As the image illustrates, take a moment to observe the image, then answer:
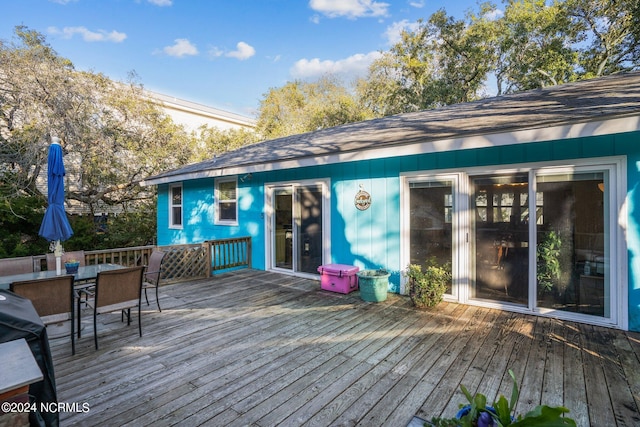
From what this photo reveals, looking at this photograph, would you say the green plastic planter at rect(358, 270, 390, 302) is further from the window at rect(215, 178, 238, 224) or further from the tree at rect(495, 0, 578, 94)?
A: the tree at rect(495, 0, 578, 94)

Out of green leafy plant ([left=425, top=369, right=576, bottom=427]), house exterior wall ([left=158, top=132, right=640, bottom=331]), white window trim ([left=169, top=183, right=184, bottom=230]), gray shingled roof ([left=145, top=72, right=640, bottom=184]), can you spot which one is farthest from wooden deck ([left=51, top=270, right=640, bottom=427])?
white window trim ([left=169, top=183, right=184, bottom=230])

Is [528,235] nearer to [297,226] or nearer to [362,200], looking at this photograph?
[362,200]

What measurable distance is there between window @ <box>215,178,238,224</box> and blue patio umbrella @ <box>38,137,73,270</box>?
3941 millimetres

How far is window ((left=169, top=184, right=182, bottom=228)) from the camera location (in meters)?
9.45

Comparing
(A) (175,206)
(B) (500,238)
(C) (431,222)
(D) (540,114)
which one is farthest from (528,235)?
(A) (175,206)

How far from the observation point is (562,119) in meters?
3.39

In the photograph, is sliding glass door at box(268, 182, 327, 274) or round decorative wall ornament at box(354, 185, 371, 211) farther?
sliding glass door at box(268, 182, 327, 274)

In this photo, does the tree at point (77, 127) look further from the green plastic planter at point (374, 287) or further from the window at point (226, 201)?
the green plastic planter at point (374, 287)

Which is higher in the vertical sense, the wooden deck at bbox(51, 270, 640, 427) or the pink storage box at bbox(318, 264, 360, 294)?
the pink storage box at bbox(318, 264, 360, 294)

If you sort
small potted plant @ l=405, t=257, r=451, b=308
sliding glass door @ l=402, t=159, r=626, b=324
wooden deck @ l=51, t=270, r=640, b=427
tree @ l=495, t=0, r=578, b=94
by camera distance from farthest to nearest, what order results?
1. tree @ l=495, t=0, r=578, b=94
2. small potted plant @ l=405, t=257, r=451, b=308
3. sliding glass door @ l=402, t=159, r=626, b=324
4. wooden deck @ l=51, t=270, r=640, b=427

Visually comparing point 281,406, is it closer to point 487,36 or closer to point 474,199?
point 474,199

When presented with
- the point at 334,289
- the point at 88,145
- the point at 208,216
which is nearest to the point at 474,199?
the point at 334,289

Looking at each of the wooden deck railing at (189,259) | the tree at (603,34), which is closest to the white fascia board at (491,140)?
the wooden deck railing at (189,259)

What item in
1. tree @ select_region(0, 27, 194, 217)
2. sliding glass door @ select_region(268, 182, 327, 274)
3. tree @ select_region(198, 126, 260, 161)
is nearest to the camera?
sliding glass door @ select_region(268, 182, 327, 274)
